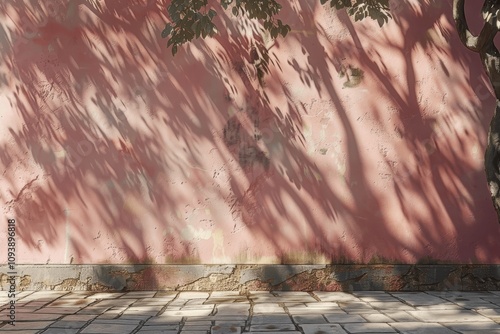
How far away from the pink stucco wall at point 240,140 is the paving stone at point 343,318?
1345mm

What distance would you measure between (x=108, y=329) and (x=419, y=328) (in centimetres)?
207

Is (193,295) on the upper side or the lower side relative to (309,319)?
upper

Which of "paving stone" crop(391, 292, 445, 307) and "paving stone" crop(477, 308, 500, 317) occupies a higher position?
"paving stone" crop(391, 292, 445, 307)

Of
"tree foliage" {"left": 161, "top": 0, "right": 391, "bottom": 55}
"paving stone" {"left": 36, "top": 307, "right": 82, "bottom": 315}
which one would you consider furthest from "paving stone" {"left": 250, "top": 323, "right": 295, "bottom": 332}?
"tree foliage" {"left": 161, "top": 0, "right": 391, "bottom": 55}

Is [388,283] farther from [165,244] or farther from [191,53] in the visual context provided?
[191,53]

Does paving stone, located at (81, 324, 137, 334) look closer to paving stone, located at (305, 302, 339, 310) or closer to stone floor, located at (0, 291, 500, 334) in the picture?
stone floor, located at (0, 291, 500, 334)

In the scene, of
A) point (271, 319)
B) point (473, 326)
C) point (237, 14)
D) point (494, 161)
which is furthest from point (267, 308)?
point (237, 14)

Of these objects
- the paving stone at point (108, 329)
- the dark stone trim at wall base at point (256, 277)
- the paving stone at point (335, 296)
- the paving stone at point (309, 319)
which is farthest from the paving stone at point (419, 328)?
the paving stone at point (108, 329)

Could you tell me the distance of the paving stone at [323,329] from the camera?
3848 mm

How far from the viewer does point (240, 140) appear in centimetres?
583

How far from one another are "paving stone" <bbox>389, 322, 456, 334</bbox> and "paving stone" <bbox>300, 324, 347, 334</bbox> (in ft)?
1.24

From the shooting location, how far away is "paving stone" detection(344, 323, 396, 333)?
151 inches

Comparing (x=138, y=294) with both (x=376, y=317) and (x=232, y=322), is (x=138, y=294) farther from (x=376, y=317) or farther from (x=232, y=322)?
(x=376, y=317)

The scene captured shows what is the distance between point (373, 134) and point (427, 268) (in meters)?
1.39
